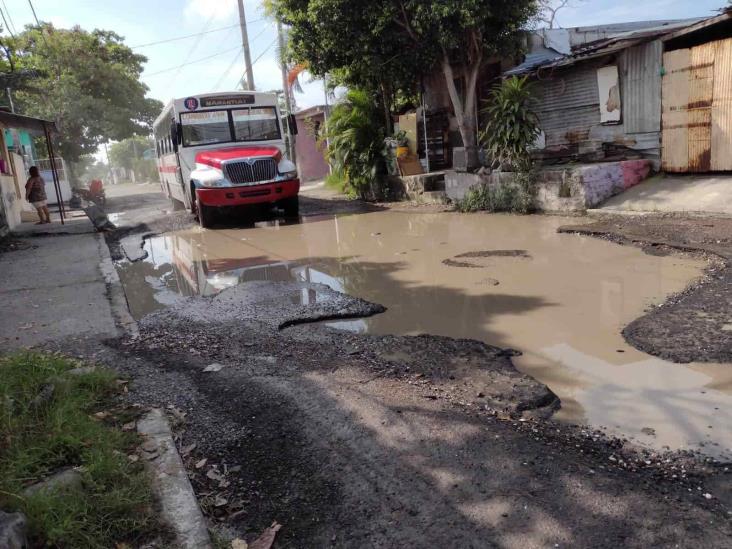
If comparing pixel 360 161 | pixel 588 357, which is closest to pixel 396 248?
pixel 588 357

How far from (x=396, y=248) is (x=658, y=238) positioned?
144 inches

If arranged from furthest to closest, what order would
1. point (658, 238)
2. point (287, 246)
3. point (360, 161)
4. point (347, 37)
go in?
point (360, 161) < point (347, 37) < point (287, 246) < point (658, 238)

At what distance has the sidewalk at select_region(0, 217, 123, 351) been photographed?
16.6ft

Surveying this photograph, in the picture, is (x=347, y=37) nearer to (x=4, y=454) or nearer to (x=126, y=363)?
(x=126, y=363)

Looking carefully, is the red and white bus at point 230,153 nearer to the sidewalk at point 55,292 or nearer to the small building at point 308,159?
the sidewalk at point 55,292

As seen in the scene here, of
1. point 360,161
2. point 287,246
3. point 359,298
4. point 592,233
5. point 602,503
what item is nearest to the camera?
point 602,503

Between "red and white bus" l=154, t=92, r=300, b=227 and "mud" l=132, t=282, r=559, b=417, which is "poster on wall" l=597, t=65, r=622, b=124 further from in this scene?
"mud" l=132, t=282, r=559, b=417

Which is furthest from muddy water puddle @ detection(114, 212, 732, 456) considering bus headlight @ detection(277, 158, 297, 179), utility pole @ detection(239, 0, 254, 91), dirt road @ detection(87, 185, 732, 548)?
utility pole @ detection(239, 0, 254, 91)

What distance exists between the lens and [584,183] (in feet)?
32.2

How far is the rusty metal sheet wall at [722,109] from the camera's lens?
29.2 feet

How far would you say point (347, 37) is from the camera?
40.1 feet

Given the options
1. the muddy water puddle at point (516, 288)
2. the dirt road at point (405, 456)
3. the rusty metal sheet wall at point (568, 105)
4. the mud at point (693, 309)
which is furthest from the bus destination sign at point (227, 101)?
the dirt road at point (405, 456)

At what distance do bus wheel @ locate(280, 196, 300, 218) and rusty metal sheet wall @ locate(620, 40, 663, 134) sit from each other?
715 cm

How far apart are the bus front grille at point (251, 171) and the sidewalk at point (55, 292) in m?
2.87
